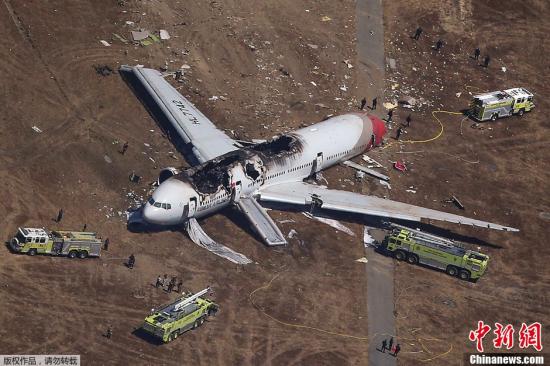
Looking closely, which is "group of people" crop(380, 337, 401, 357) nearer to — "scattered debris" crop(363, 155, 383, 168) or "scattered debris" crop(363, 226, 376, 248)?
"scattered debris" crop(363, 226, 376, 248)

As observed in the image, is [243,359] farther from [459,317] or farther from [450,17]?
[450,17]

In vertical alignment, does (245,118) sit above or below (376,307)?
above

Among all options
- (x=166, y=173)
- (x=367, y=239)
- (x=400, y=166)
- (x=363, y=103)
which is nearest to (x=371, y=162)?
(x=400, y=166)

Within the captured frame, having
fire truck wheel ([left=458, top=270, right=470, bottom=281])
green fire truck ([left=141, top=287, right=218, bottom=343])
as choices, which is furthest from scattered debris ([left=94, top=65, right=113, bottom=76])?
fire truck wheel ([left=458, top=270, right=470, bottom=281])

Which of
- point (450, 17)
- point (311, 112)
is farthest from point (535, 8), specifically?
point (311, 112)

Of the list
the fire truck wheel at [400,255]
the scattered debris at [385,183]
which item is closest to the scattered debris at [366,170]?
the scattered debris at [385,183]

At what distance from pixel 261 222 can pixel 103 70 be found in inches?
957

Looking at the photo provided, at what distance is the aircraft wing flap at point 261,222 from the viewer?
76062mm

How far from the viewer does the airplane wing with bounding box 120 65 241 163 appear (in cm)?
8375

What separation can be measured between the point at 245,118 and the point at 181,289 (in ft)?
82.5

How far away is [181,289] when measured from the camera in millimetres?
71188

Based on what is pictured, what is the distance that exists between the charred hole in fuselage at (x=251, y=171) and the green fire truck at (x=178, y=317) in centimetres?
1284

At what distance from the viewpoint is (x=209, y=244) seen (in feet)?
250

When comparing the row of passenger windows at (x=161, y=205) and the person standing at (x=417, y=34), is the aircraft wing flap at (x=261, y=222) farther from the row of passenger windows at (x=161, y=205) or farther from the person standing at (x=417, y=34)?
the person standing at (x=417, y=34)
